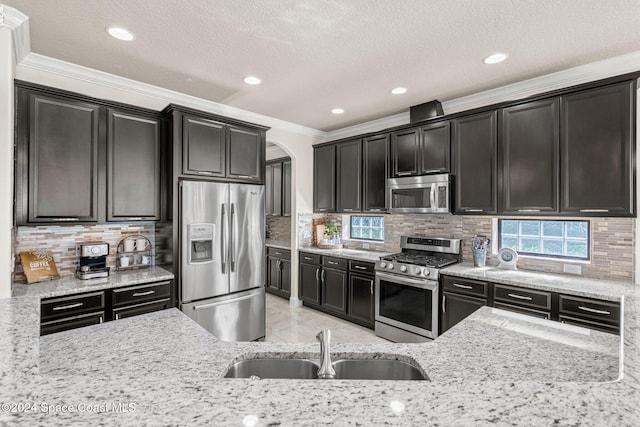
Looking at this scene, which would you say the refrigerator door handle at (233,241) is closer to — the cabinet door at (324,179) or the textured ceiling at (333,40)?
the textured ceiling at (333,40)

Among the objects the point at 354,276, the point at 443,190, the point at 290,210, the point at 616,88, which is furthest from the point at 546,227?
the point at 290,210

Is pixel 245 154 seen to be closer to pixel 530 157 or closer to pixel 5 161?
pixel 5 161

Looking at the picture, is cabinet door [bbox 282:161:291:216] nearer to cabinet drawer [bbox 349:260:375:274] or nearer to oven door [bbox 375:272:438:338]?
cabinet drawer [bbox 349:260:375:274]

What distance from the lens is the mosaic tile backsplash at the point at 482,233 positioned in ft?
8.99

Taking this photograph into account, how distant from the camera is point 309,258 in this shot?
473cm

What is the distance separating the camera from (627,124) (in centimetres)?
247

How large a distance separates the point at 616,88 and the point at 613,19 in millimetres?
639

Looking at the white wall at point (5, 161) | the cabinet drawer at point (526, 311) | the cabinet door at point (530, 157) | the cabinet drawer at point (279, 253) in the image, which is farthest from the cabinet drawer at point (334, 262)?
the white wall at point (5, 161)

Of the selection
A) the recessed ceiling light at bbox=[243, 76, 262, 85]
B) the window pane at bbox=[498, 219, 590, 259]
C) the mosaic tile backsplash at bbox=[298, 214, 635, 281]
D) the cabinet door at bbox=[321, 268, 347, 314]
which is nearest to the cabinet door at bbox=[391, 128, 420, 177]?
the mosaic tile backsplash at bbox=[298, 214, 635, 281]

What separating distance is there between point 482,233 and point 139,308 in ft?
11.9

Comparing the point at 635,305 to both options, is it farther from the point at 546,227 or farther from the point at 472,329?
the point at 546,227

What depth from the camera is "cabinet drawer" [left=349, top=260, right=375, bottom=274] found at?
394 cm

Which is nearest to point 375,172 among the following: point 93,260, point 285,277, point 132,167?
point 285,277

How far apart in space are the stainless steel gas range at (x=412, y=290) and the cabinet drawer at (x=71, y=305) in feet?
9.28
